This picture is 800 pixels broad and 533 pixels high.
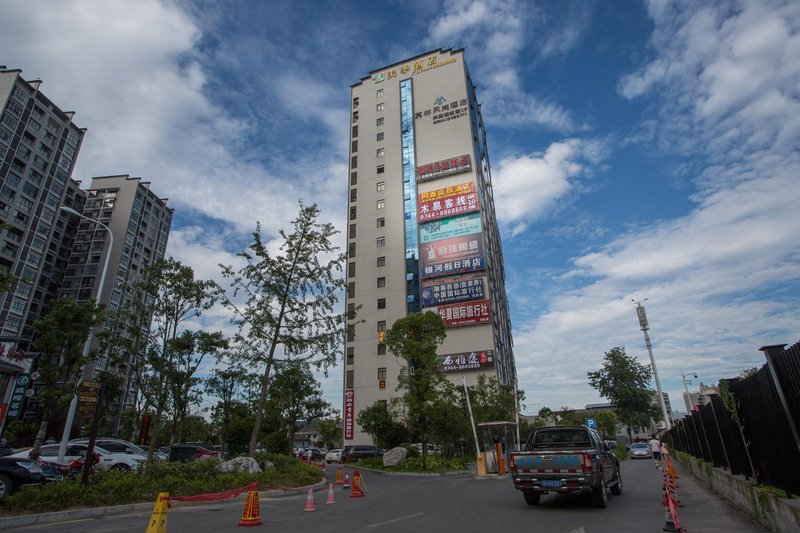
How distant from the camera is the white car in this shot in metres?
17.8

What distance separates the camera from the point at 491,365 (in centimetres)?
4550

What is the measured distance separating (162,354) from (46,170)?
6877 centimetres

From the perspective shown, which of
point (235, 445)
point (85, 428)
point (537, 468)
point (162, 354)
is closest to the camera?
point (537, 468)

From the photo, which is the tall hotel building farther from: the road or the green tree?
the road

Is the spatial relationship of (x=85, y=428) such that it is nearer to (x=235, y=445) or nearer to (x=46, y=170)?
(x=235, y=445)

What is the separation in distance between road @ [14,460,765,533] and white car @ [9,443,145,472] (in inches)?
344

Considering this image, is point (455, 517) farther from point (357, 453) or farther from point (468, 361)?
point (468, 361)

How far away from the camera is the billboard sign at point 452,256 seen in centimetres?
4922

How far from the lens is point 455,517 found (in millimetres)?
9109

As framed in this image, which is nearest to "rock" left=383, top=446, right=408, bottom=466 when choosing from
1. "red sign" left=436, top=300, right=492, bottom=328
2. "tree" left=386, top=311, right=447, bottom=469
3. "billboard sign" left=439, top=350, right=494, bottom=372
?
"tree" left=386, top=311, right=447, bottom=469

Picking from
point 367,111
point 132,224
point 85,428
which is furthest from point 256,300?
point 132,224

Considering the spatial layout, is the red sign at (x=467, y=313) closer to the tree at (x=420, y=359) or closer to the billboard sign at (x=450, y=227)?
the billboard sign at (x=450, y=227)

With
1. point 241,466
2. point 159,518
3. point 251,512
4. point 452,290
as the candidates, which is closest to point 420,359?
point 241,466

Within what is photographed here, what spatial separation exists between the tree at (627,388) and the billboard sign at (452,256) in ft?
96.8
